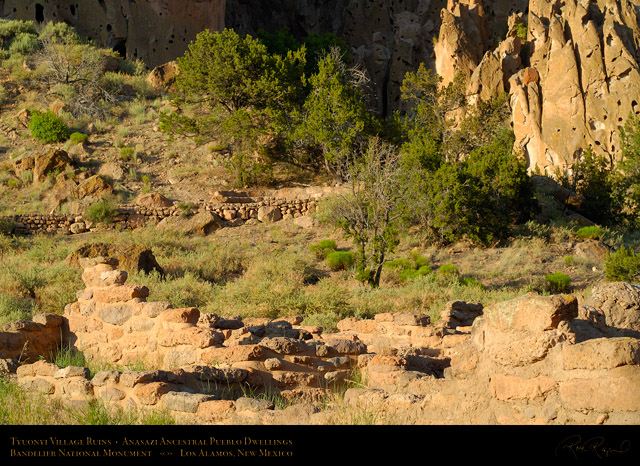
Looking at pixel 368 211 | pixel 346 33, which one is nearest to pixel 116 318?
pixel 368 211

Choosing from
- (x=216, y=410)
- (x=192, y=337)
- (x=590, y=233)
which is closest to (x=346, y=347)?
(x=192, y=337)

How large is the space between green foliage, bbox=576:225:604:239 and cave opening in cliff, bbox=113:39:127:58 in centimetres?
2778

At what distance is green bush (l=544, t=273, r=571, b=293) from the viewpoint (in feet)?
52.3

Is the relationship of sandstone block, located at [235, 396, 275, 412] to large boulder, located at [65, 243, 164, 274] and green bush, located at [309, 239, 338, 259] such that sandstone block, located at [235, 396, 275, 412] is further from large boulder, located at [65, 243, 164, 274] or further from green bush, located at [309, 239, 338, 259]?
green bush, located at [309, 239, 338, 259]

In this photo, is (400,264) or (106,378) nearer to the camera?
(106,378)

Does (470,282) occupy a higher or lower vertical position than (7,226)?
lower

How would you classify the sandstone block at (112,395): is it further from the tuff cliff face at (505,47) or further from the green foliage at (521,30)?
the green foliage at (521,30)

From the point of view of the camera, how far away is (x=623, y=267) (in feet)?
50.1

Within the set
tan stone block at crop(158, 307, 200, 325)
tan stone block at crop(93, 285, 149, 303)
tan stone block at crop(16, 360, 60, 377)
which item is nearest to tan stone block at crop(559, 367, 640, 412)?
tan stone block at crop(158, 307, 200, 325)

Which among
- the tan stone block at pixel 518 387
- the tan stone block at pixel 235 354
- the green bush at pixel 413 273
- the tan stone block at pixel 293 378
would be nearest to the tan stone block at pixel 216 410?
the tan stone block at pixel 293 378

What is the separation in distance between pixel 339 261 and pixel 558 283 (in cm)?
592

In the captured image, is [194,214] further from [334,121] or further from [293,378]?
[293,378]

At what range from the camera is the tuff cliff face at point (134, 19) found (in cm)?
3569

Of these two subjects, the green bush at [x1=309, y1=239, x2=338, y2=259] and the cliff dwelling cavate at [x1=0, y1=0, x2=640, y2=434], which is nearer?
the cliff dwelling cavate at [x1=0, y1=0, x2=640, y2=434]
